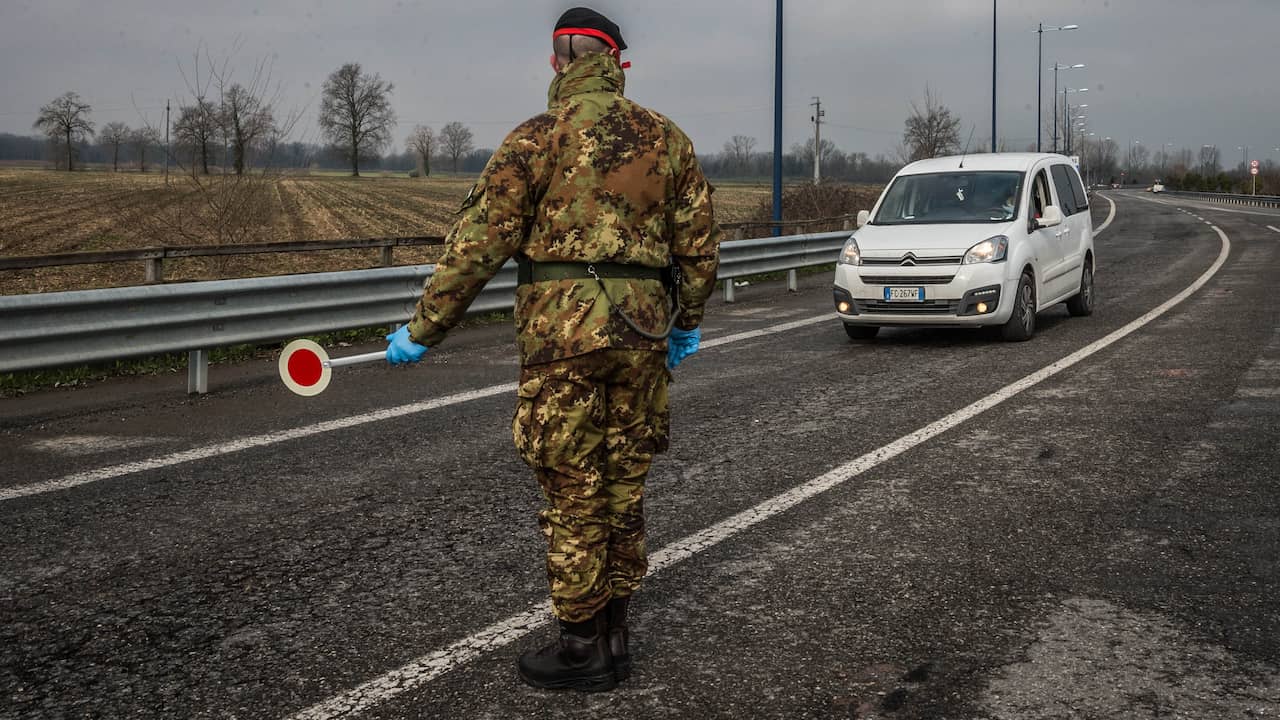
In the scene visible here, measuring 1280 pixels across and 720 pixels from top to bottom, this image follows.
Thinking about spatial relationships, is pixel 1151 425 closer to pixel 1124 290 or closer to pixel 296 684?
pixel 296 684

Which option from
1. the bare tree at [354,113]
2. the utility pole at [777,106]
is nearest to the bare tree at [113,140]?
the bare tree at [354,113]

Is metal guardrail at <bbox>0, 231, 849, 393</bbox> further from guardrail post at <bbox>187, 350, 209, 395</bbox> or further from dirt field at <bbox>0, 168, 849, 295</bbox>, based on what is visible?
dirt field at <bbox>0, 168, 849, 295</bbox>

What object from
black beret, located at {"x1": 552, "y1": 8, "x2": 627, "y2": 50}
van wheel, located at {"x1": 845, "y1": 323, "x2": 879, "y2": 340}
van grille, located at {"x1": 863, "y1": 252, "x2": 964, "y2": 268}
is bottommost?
van wheel, located at {"x1": 845, "y1": 323, "x2": 879, "y2": 340}

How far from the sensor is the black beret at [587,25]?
339 centimetres

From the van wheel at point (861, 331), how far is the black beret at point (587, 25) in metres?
8.09

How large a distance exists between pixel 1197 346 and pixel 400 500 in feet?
24.5

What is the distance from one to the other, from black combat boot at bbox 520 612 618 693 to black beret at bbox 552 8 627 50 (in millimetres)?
1626

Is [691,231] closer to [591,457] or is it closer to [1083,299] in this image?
[591,457]

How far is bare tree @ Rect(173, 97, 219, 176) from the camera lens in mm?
15223

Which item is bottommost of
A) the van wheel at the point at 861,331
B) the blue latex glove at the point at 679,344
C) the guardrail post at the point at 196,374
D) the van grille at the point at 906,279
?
the guardrail post at the point at 196,374

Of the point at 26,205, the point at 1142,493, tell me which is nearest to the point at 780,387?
the point at 1142,493

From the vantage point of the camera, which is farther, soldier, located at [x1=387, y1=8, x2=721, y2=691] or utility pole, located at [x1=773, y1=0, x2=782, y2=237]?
utility pole, located at [x1=773, y1=0, x2=782, y2=237]

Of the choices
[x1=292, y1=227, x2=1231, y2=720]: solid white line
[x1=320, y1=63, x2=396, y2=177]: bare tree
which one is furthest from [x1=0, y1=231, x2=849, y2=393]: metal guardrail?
[x1=320, y1=63, x2=396, y2=177]: bare tree

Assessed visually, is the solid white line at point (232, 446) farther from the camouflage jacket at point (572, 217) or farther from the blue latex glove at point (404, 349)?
the camouflage jacket at point (572, 217)
